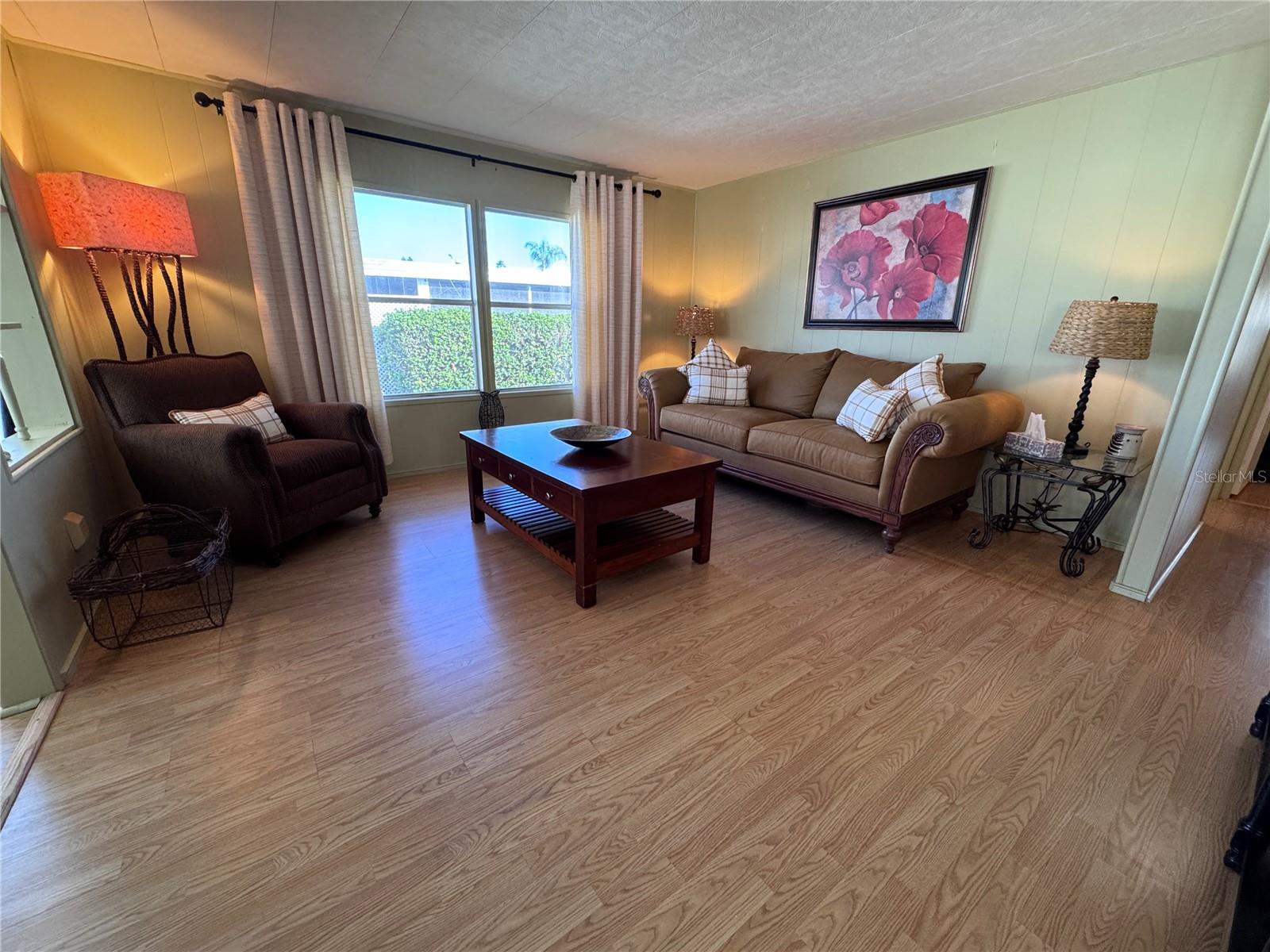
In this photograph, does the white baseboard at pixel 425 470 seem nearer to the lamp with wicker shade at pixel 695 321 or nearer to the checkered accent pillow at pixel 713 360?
the checkered accent pillow at pixel 713 360

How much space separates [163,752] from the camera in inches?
53.2

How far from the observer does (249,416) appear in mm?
2570

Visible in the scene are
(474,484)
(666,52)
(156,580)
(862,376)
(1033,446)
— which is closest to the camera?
(156,580)

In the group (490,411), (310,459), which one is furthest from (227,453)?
(490,411)

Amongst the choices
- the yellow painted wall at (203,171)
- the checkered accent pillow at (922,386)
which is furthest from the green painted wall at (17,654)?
the checkered accent pillow at (922,386)

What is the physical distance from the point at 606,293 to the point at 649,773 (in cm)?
361

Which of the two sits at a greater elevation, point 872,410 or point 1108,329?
point 1108,329

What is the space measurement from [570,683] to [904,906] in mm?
1000

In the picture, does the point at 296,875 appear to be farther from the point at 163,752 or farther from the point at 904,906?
the point at 904,906

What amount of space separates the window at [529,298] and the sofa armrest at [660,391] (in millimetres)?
791

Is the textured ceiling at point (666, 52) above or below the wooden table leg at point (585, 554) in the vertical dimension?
above

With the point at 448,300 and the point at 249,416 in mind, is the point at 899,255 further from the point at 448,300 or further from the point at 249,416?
the point at 249,416

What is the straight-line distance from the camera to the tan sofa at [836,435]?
248 centimetres

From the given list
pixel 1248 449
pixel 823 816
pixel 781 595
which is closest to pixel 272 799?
pixel 823 816
